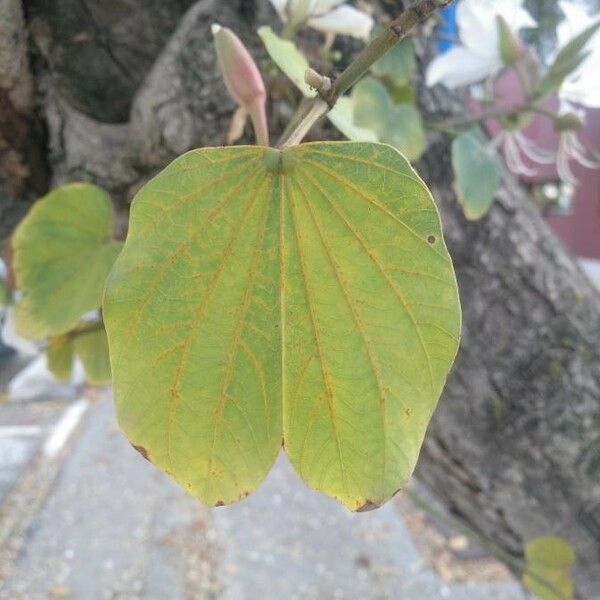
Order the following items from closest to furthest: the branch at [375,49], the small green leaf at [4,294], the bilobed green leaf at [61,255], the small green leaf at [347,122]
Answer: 1. the branch at [375,49]
2. the small green leaf at [347,122]
3. the bilobed green leaf at [61,255]
4. the small green leaf at [4,294]

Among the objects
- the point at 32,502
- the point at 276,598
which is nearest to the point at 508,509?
the point at 276,598

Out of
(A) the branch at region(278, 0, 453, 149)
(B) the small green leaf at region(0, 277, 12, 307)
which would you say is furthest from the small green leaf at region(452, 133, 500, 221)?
(B) the small green leaf at region(0, 277, 12, 307)

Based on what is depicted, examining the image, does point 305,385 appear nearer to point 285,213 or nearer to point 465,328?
point 285,213

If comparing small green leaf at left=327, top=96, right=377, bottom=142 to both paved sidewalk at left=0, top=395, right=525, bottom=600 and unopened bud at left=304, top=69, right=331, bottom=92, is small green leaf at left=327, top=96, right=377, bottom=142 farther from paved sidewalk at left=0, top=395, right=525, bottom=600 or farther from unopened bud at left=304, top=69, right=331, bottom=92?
paved sidewalk at left=0, top=395, right=525, bottom=600

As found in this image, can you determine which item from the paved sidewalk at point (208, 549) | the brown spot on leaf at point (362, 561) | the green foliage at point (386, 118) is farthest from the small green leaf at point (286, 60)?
the brown spot on leaf at point (362, 561)

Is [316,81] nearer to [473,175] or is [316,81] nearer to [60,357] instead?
[473,175]

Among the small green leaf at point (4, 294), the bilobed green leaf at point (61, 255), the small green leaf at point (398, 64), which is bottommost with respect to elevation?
the small green leaf at point (4, 294)

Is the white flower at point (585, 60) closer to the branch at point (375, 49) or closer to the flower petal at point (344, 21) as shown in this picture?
the flower petal at point (344, 21)

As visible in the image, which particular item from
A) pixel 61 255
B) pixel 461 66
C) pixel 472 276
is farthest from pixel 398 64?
pixel 61 255
